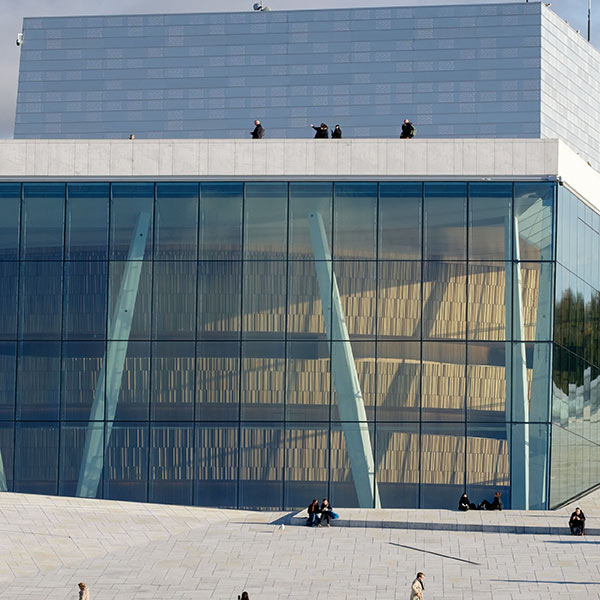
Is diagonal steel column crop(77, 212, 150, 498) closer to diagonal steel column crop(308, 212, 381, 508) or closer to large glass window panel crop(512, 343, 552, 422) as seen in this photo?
diagonal steel column crop(308, 212, 381, 508)

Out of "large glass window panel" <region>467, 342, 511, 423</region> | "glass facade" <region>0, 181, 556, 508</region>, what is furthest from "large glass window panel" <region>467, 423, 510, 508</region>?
"large glass window panel" <region>467, 342, 511, 423</region>

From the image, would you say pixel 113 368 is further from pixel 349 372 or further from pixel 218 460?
pixel 349 372

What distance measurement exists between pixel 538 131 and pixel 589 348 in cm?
10143

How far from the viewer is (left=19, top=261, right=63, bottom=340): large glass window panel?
157 ft

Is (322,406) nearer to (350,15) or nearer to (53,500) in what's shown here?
(53,500)

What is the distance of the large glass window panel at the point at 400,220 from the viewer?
47.1 m

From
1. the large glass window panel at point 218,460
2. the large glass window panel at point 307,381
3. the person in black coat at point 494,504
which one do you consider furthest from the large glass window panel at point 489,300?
the large glass window panel at point 218,460

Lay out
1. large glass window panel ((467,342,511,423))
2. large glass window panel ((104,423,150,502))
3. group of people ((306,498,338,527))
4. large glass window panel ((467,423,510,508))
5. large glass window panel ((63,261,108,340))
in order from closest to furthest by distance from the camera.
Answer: group of people ((306,498,338,527)), large glass window panel ((467,423,510,508)), large glass window panel ((467,342,511,423)), large glass window panel ((104,423,150,502)), large glass window panel ((63,261,108,340))

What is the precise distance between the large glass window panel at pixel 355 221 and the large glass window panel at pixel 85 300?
315 inches

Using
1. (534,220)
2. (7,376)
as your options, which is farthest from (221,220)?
(534,220)

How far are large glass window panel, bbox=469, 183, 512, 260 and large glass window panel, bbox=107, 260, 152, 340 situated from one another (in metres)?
11.0

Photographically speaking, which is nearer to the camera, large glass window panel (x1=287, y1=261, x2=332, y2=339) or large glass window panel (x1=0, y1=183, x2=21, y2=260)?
large glass window panel (x1=287, y1=261, x2=332, y2=339)

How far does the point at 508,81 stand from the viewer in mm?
150625

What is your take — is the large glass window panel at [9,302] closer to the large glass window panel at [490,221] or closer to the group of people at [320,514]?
the group of people at [320,514]
